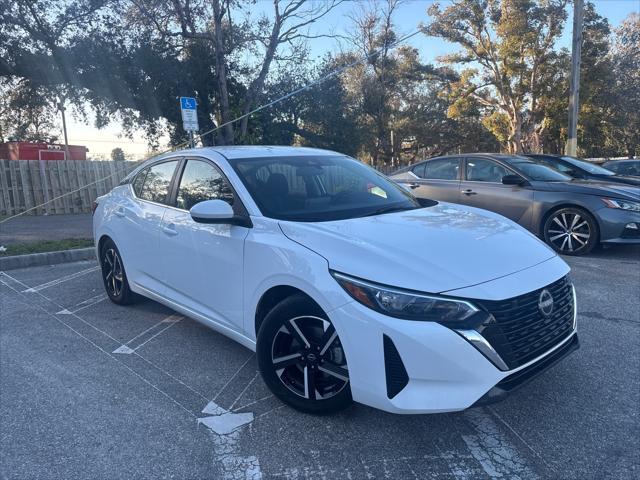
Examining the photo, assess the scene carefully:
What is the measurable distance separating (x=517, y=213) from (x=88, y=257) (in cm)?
677

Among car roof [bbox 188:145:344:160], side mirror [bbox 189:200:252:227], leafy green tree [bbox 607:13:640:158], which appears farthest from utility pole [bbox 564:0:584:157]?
leafy green tree [bbox 607:13:640:158]

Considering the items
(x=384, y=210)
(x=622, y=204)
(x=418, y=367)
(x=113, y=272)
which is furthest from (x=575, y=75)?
(x=418, y=367)

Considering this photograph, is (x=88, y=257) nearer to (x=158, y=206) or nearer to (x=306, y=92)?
(x=158, y=206)

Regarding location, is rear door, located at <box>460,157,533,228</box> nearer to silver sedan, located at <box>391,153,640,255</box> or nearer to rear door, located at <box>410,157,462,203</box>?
silver sedan, located at <box>391,153,640,255</box>

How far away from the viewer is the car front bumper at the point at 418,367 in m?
2.31

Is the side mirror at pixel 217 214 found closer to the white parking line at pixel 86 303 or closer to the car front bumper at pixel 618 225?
the white parking line at pixel 86 303

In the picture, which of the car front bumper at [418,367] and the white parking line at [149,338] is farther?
the white parking line at [149,338]

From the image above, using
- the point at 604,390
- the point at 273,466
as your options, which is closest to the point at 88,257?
the point at 273,466

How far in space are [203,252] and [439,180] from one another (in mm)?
5821

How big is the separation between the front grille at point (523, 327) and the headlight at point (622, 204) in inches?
187

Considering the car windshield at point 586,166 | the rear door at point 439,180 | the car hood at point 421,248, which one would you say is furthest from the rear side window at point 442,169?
the car hood at point 421,248

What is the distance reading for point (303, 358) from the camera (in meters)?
2.82

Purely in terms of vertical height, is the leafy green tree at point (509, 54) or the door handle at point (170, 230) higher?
the leafy green tree at point (509, 54)

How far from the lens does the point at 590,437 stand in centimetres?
266
